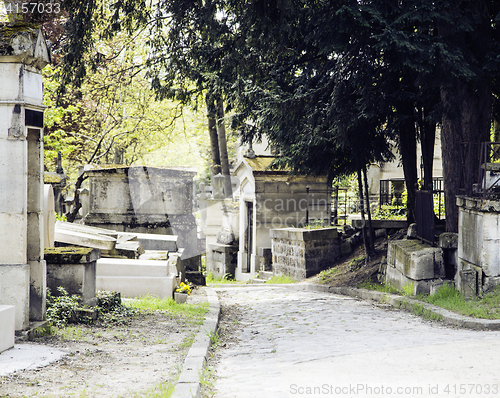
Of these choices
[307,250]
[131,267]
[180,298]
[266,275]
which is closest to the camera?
[131,267]

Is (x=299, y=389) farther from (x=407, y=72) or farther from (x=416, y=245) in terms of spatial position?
(x=407, y=72)

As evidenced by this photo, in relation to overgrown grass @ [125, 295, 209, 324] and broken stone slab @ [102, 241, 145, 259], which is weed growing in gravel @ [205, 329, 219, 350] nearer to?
overgrown grass @ [125, 295, 209, 324]

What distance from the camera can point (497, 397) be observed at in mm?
3635

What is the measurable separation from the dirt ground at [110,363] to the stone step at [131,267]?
74.2 inches

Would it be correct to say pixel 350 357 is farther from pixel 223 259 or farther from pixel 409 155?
pixel 223 259

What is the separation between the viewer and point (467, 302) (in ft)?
23.6

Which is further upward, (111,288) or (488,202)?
(488,202)

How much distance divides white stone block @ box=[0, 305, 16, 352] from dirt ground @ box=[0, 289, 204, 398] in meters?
0.43

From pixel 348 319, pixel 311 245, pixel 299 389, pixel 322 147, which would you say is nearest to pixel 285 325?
pixel 348 319

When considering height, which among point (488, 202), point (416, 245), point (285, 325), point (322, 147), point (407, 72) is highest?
point (407, 72)

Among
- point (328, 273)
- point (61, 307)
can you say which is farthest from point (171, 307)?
point (328, 273)

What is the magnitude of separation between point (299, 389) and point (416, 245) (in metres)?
5.99

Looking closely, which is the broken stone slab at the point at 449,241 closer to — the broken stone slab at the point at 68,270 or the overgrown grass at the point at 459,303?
the overgrown grass at the point at 459,303

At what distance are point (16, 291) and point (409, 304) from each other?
6.00m
